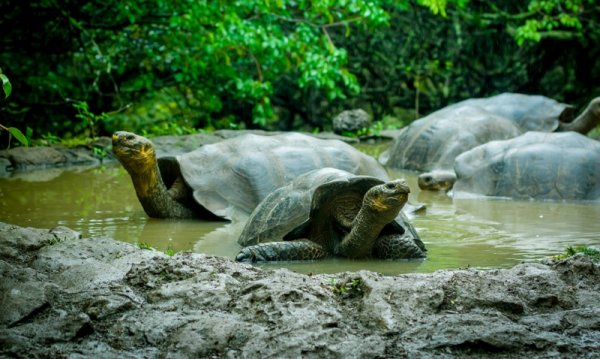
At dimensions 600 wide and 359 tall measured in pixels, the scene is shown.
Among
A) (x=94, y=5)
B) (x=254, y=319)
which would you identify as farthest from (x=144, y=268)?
(x=94, y=5)

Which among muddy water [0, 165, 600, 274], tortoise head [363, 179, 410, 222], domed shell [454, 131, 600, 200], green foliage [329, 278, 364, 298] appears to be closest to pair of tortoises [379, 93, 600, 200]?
domed shell [454, 131, 600, 200]

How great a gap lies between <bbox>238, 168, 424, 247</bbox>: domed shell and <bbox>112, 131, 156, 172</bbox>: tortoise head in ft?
5.57

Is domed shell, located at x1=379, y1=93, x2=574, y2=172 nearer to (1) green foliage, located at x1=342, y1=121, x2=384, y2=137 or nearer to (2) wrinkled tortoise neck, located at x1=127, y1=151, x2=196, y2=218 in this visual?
(1) green foliage, located at x1=342, y1=121, x2=384, y2=137

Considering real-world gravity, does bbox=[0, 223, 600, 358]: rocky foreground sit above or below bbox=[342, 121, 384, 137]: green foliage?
above

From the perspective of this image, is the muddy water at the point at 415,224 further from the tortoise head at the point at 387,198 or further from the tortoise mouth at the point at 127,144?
the tortoise mouth at the point at 127,144

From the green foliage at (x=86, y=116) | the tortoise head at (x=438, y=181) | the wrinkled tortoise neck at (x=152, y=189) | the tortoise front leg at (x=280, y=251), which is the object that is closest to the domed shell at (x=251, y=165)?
the wrinkled tortoise neck at (x=152, y=189)

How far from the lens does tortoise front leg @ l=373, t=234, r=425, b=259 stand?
513 centimetres

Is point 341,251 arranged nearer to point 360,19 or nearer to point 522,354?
point 522,354

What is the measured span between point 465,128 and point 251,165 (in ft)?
16.4

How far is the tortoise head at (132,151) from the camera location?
689cm

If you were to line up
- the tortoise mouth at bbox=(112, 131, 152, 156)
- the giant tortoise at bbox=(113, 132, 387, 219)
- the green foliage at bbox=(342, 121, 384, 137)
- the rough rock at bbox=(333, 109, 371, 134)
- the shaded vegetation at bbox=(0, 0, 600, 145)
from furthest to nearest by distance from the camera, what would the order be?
the rough rock at bbox=(333, 109, 371, 134) < the green foliage at bbox=(342, 121, 384, 137) < the shaded vegetation at bbox=(0, 0, 600, 145) < the giant tortoise at bbox=(113, 132, 387, 219) < the tortoise mouth at bbox=(112, 131, 152, 156)

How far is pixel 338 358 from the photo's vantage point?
9.88 ft

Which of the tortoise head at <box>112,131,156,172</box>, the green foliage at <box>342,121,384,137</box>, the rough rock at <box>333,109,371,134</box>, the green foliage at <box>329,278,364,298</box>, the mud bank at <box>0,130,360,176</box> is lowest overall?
the green foliage at <box>342,121,384,137</box>

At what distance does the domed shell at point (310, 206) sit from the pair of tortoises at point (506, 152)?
11.5ft
